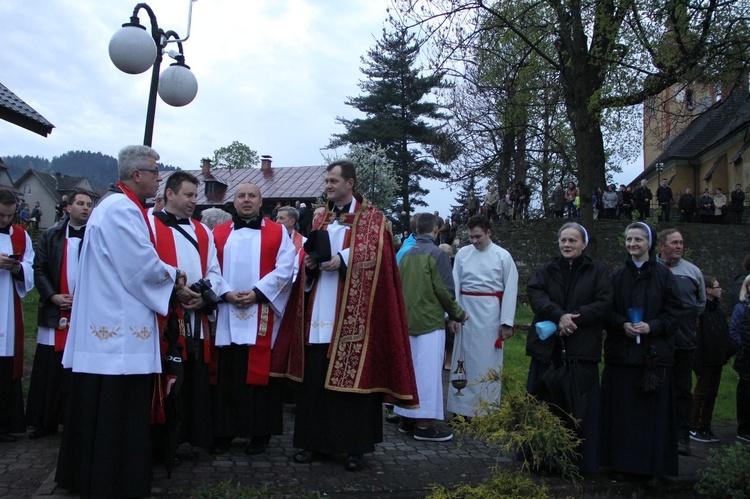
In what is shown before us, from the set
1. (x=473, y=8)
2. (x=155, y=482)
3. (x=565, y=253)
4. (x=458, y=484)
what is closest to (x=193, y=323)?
(x=155, y=482)

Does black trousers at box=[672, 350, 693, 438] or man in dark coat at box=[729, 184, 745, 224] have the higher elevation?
man in dark coat at box=[729, 184, 745, 224]

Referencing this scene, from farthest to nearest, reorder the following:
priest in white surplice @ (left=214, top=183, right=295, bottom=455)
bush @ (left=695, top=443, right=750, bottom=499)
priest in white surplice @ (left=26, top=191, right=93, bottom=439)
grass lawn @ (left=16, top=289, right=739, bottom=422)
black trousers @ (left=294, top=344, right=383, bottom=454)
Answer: grass lawn @ (left=16, top=289, right=739, bottom=422)
priest in white surplice @ (left=26, top=191, right=93, bottom=439)
priest in white surplice @ (left=214, top=183, right=295, bottom=455)
black trousers @ (left=294, top=344, right=383, bottom=454)
bush @ (left=695, top=443, right=750, bottom=499)

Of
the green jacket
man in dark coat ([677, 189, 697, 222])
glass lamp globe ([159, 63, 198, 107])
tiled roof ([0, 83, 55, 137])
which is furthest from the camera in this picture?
man in dark coat ([677, 189, 697, 222])

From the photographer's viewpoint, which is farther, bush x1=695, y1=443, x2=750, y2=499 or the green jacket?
the green jacket

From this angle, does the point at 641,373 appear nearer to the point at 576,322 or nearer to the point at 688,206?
the point at 576,322

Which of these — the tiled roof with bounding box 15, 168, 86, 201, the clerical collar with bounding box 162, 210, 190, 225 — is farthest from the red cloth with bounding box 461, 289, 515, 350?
the tiled roof with bounding box 15, 168, 86, 201

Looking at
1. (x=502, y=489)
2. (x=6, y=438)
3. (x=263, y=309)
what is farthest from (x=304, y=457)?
(x=6, y=438)

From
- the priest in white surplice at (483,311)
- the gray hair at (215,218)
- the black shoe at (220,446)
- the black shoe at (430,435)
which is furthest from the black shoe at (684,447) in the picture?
the gray hair at (215,218)

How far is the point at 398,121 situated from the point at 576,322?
38.0 metres

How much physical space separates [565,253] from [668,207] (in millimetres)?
23986

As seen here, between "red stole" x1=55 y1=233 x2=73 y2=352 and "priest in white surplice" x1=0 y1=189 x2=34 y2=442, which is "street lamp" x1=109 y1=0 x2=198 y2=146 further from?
"red stole" x1=55 y1=233 x2=73 y2=352

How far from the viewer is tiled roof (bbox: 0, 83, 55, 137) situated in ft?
39.4

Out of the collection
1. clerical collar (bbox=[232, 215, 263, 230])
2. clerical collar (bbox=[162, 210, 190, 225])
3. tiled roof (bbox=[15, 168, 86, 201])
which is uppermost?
tiled roof (bbox=[15, 168, 86, 201])

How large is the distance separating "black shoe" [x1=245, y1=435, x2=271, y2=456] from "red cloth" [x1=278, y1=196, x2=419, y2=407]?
0.56 metres
